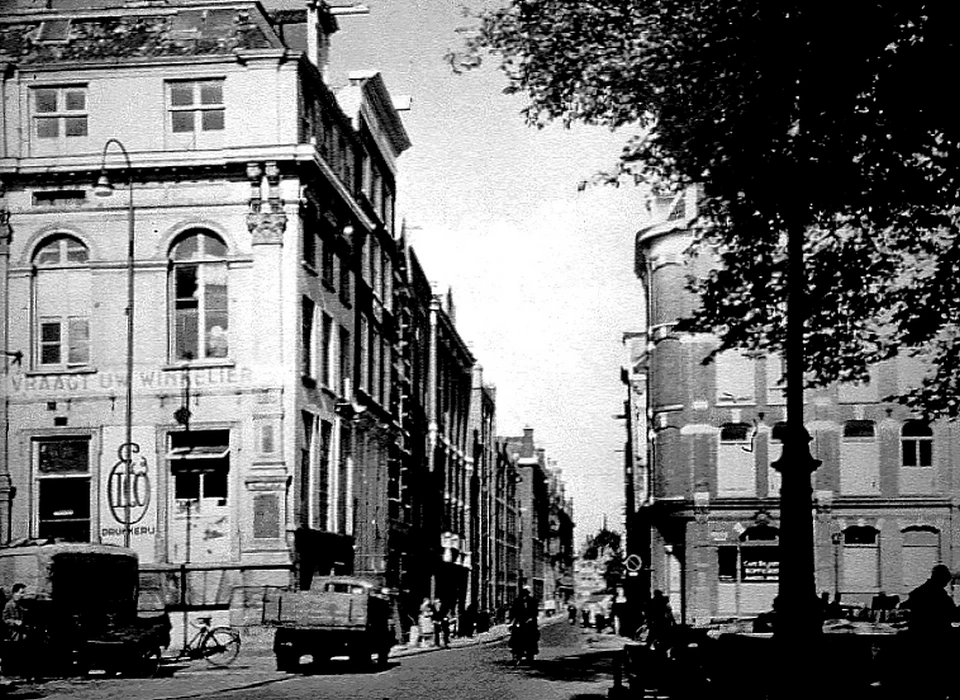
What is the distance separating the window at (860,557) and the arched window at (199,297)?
84.4 feet

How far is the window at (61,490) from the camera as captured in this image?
32188 mm

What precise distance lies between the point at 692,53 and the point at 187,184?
74.5 feet

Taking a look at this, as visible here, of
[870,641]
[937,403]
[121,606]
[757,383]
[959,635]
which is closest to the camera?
[959,635]

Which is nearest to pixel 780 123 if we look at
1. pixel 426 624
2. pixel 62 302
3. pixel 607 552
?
pixel 62 302

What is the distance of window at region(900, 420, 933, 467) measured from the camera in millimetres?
52031

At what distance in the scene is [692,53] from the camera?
17.0 metres

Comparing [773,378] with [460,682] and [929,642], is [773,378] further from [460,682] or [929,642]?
[929,642]

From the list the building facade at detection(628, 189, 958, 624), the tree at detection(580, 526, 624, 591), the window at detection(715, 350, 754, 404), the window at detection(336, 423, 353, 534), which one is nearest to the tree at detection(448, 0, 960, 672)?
the window at detection(336, 423, 353, 534)

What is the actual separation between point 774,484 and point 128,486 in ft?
85.7

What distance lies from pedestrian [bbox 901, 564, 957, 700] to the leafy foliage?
4814 millimetres

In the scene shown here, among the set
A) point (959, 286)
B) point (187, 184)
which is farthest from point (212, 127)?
point (959, 286)

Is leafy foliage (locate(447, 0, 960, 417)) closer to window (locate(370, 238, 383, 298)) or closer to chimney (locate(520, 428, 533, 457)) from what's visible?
window (locate(370, 238, 383, 298))

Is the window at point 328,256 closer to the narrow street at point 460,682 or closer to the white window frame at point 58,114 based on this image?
the white window frame at point 58,114

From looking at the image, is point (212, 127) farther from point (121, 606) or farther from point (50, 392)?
point (121, 606)
